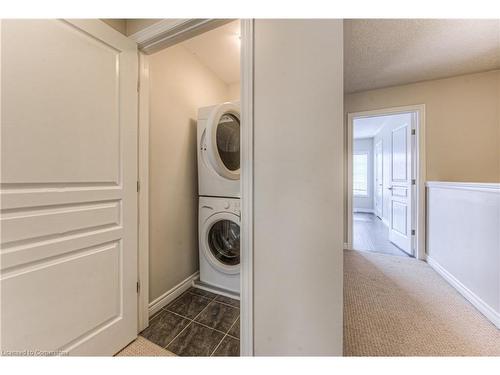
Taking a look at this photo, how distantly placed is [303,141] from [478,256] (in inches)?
79.8

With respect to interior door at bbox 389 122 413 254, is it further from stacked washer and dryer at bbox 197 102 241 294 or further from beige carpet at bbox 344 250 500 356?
stacked washer and dryer at bbox 197 102 241 294

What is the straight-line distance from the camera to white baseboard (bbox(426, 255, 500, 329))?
141cm

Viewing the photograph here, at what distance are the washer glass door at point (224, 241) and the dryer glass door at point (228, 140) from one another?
535 mm

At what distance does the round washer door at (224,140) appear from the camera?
4.94ft

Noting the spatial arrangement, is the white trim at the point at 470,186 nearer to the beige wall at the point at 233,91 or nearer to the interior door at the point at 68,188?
the beige wall at the point at 233,91

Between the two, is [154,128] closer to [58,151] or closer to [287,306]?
[58,151]

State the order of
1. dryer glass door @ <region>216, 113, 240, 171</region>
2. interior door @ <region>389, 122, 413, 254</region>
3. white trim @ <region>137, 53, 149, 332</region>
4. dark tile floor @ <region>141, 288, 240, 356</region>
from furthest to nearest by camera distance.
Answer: interior door @ <region>389, 122, 413, 254</region>, dryer glass door @ <region>216, 113, 240, 171</region>, white trim @ <region>137, 53, 149, 332</region>, dark tile floor @ <region>141, 288, 240, 356</region>

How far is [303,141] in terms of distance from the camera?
81 centimetres

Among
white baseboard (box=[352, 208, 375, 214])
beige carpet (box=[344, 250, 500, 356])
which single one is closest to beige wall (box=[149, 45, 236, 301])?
beige carpet (box=[344, 250, 500, 356])

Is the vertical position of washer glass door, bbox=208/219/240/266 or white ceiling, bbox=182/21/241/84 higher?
white ceiling, bbox=182/21/241/84

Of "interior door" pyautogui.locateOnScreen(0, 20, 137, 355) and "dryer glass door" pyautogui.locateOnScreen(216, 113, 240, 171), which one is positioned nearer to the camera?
"interior door" pyautogui.locateOnScreen(0, 20, 137, 355)

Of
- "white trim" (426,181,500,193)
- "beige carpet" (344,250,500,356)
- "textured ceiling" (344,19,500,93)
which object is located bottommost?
"beige carpet" (344,250,500,356)

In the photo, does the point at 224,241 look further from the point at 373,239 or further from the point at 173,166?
the point at 373,239
